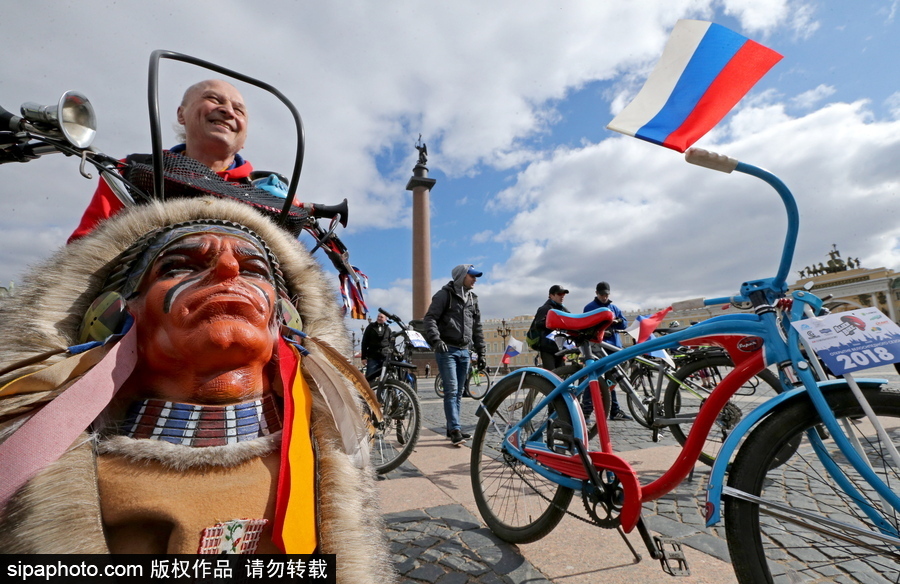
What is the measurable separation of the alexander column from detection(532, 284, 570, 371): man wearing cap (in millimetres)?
13644

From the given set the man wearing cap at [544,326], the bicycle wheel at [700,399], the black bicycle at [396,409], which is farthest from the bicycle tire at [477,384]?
the bicycle wheel at [700,399]

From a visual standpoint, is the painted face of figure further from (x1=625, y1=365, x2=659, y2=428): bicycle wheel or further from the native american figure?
(x1=625, y1=365, x2=659, y2=428): bicycle wheel

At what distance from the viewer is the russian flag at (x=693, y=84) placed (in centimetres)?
151

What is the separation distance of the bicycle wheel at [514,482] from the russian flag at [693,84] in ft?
4.29

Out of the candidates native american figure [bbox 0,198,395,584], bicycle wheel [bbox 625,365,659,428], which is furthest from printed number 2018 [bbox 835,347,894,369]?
bicycle wheel [bbox 625,365,659,428]

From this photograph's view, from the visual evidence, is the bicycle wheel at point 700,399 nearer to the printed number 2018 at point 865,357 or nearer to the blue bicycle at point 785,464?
the blue bicycle at point 785,464

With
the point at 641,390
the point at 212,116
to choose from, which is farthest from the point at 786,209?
the point at 641,390

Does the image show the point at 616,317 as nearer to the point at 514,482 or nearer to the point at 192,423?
the point at 514,482

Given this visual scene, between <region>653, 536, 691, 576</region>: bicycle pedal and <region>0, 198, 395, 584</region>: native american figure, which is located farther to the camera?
<region>653, 536, 691, 576</region>: bicycle pedal

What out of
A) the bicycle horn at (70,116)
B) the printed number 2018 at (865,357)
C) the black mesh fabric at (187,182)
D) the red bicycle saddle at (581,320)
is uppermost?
the bicycle horn at (70,116)

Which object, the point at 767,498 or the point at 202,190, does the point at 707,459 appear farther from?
the point at 202,190

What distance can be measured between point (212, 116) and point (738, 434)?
6.87 ft

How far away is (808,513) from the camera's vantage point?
1.22m

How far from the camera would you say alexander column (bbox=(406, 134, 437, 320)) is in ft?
67.7
